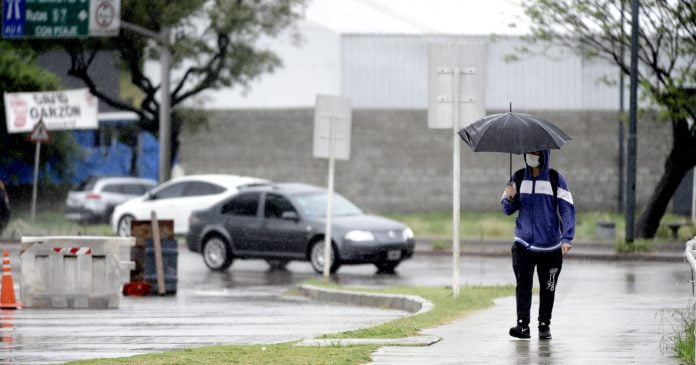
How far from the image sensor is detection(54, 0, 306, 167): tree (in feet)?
130

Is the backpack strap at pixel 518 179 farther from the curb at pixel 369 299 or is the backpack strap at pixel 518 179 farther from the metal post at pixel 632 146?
the metal post at pixel 632 146

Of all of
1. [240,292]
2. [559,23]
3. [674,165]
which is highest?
[559,23]

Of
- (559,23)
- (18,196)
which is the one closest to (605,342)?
(559,23)

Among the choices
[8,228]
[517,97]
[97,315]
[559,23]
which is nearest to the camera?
[97,315]

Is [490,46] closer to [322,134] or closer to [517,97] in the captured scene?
[517,97]

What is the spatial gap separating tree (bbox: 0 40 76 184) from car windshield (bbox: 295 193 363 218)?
1974 centimetres

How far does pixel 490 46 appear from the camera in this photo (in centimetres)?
4600

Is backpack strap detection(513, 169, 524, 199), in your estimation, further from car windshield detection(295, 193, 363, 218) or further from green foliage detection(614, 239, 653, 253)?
green foliage detection(614, 239, 653, 253)

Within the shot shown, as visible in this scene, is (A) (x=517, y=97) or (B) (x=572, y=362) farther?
(A) (x=517, y=97)

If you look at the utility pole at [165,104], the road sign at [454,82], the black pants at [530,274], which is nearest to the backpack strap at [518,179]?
the black pants at [530,274]

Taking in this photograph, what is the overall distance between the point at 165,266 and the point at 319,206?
5.18m

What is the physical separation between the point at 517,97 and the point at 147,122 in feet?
38.3

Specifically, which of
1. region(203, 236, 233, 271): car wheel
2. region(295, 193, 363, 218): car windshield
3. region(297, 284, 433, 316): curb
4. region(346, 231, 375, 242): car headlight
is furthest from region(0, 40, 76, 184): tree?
region(297, 284, 433, 316): curb

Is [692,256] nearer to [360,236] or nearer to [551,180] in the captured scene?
[551,180]
